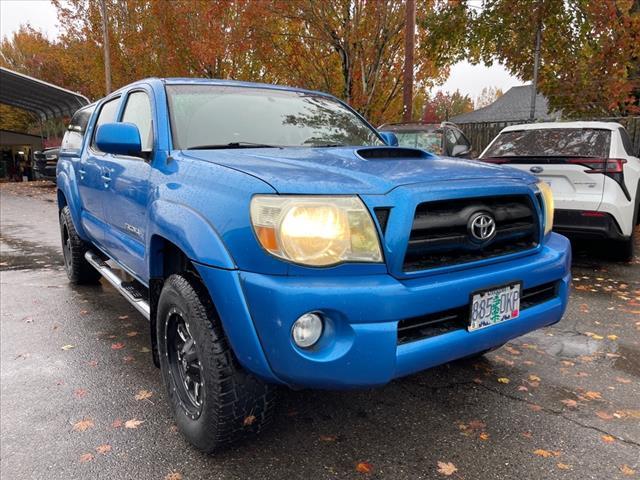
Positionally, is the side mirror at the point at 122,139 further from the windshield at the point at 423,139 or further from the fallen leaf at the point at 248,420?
the windshield at the point at 423,139

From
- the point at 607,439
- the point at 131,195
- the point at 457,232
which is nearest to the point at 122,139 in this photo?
the point at 131,195

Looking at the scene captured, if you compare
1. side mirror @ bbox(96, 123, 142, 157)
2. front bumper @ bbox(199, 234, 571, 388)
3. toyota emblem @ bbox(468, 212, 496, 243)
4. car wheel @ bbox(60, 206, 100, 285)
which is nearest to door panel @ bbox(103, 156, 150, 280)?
side mirror @ bbox(96, 123, 142, 157)

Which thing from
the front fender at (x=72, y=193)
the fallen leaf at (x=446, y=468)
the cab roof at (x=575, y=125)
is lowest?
the fallen leaf at (x=446, y=468)

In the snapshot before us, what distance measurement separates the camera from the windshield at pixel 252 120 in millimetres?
3012

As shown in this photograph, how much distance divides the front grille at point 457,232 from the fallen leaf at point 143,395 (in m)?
1.93

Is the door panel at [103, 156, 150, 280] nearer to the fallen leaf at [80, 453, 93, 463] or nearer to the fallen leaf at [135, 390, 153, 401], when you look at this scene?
the fallen leaf at [135, 390, 153, 401]

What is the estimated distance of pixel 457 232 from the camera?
225 centimetres

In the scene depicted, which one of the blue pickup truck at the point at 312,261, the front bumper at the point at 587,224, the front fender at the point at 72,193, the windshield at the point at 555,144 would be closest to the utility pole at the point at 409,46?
the windshield at the point at 555,144

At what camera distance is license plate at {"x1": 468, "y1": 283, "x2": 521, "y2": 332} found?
2.21 meters

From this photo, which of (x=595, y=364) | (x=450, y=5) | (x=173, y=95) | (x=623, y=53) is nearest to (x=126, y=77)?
(x=450, y=5)

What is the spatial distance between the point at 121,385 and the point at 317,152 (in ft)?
6.45

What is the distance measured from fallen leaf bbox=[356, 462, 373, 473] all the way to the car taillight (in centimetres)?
459

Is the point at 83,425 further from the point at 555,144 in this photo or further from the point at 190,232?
the point at 555,144

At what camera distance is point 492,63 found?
42.8ft
